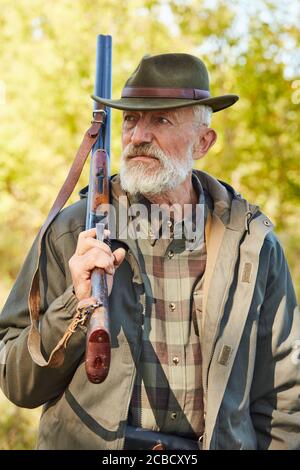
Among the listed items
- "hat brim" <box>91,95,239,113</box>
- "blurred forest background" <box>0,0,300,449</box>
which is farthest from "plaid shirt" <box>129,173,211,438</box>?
"blurred forest background" <box>0,0,300,449</box>

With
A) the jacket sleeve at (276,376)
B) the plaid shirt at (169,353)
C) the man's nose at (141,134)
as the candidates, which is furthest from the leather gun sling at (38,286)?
the jacket sleeve at (276,376)

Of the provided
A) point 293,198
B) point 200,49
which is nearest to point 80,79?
point 200,49

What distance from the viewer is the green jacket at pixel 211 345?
3.37 metres

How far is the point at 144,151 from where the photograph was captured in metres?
3.81

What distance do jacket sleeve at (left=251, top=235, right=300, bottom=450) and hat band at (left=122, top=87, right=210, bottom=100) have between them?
0.79 metres

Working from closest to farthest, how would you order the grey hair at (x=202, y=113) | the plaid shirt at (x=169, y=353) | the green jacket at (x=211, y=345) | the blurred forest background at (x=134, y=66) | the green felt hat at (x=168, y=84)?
the green jacket at (x=211, y=345) → the plaid shirt at (x=169, y=353) → the green felt hat at (x=168, y=84) → the grey hair at (x=202, y=113) → the blurred forest background at (x=134, y=66)

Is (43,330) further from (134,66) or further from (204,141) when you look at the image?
(134,66)

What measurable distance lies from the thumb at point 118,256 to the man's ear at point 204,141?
3.12 feet

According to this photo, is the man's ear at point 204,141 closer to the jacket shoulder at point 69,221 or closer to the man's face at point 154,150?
the man's face at point 154,150

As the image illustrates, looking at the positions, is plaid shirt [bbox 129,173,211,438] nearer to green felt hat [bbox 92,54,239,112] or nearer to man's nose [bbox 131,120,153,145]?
man's nose [bbox 131,120,153,145]

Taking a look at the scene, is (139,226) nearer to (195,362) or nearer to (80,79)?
(195,362)

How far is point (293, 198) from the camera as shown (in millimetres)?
12008

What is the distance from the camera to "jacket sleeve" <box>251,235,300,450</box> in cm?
377

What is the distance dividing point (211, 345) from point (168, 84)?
3.90 ft
